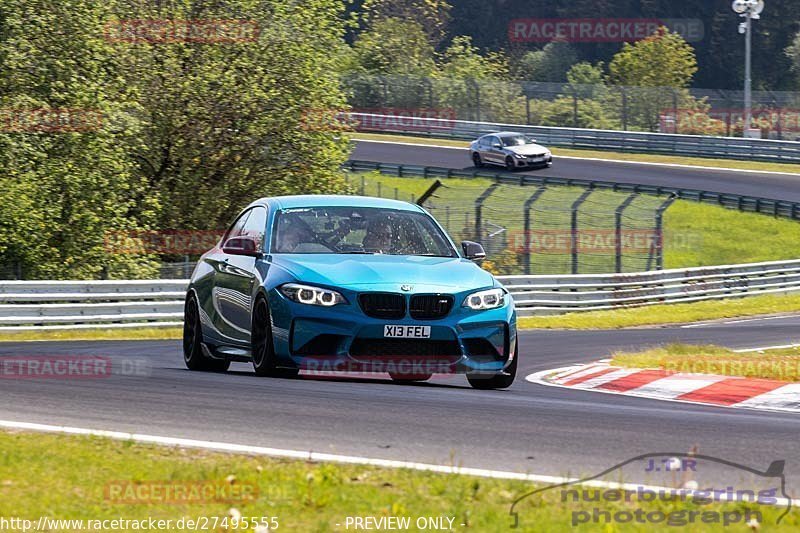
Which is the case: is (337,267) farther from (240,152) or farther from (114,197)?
(240,152)

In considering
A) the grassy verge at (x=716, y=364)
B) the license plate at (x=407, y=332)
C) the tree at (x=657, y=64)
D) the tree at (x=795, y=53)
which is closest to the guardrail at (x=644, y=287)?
the grassy verge at (x=716, y=364)

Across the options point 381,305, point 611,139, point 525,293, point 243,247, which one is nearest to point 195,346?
point 243,247

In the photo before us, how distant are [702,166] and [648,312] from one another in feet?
83.3

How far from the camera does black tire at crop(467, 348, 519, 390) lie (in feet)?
34.9

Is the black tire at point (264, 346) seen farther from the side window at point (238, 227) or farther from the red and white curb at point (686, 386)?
the red and white curb at point (686, 386)

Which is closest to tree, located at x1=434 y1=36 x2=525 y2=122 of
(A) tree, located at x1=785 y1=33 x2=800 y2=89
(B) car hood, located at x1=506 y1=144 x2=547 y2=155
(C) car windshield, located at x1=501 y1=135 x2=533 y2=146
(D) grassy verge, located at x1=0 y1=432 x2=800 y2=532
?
(C) car windshield, located at x1=501 y1=135 x2=533 y2=146

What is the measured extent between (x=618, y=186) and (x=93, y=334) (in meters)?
28.2

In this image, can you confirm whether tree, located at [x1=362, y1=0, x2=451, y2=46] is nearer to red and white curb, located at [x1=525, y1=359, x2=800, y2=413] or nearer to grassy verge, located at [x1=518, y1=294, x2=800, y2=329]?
grassy verge, located at [x1=518, y1=294, x2=800, y2=329]

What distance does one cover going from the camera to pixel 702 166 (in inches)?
2153

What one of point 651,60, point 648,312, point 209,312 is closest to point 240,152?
point 648,312

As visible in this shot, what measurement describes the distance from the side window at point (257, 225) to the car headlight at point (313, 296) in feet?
3.63

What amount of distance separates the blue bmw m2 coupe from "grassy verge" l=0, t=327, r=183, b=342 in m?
10.2

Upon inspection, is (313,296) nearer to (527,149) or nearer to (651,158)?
(527,149)

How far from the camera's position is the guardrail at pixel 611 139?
55062 millimetres
